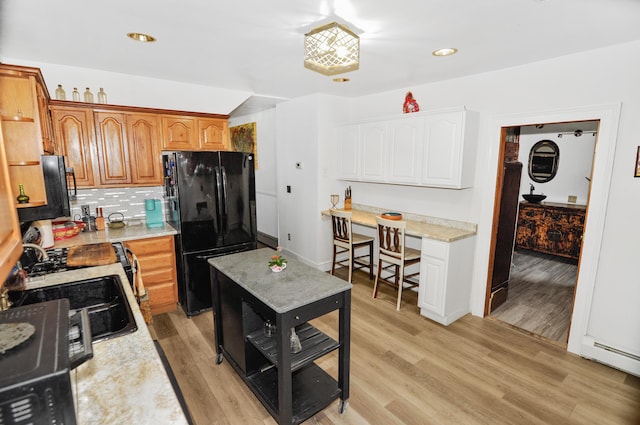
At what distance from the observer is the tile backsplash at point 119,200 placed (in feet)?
10.8

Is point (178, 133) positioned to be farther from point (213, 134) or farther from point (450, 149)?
point (450, 149)

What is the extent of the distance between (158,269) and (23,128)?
1.83m

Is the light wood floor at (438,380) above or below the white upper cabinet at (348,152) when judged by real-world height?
below

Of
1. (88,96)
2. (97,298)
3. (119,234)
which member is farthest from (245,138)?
(97,298)

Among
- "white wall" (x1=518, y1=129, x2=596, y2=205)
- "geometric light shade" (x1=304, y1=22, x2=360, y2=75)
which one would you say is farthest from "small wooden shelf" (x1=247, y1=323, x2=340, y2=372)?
"white wall" (x1=518, y1=129, x2=596, y2=205)

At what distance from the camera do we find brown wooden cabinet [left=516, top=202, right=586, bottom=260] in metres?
4.86

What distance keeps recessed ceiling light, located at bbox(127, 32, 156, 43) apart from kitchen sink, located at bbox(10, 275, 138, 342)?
1.67 m

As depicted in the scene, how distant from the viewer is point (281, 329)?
66.9 inches

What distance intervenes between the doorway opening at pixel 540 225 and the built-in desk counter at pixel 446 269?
261mm

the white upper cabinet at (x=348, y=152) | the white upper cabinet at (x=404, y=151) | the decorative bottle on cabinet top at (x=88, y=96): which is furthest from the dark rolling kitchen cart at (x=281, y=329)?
the white upper cabinet at (x=348, y=152)

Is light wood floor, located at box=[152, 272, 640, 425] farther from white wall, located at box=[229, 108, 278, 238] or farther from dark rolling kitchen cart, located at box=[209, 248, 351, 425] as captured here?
white wall, located at box=[229, 108, 278, 238]

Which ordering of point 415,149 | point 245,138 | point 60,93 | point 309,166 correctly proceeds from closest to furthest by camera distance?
point 60,93, point 415,149, point 309,166, point 245,138

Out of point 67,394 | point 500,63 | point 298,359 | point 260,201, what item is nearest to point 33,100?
point 67,394

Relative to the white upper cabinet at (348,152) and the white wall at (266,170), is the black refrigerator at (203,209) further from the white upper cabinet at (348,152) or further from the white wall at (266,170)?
the white wall at (266,170)
